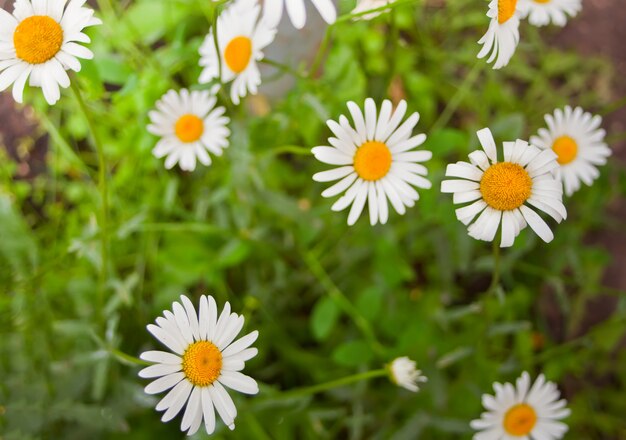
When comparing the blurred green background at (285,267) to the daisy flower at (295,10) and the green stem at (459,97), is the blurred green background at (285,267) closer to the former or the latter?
the green stem at (459,97)

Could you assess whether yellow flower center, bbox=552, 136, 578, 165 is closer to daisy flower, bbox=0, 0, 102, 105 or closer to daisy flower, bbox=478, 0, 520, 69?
daisy flower, bbox=478, 0, 520, 69

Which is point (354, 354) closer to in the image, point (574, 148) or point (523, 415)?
point (523, 415)

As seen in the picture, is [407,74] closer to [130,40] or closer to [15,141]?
[130,40]

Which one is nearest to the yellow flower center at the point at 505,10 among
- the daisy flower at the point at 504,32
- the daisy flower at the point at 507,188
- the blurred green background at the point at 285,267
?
the daisy flower at the point at 504,32

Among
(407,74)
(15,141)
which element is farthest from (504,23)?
(15,141)

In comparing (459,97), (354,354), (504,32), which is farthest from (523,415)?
(459,97)

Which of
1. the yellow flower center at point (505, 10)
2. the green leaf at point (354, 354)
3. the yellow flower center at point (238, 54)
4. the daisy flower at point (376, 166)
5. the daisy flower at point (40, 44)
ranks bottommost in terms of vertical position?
the green leaf at point (354, 354)
